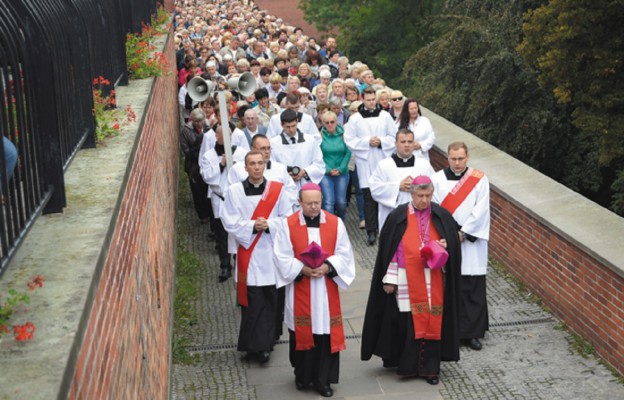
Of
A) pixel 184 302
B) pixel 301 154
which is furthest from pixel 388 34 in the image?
pixel 184 302

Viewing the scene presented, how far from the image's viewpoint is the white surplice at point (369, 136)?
13.3 m

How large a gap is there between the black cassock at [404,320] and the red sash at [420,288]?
5 centimetres

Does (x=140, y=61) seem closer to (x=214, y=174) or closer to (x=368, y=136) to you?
(x=214, y=174)

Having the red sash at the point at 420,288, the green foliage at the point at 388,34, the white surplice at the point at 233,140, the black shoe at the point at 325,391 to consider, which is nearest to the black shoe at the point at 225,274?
the white surplice at the point at 233,140

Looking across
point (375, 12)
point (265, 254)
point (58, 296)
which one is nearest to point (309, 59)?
point (265, 254)

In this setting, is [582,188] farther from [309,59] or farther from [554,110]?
[309,59]

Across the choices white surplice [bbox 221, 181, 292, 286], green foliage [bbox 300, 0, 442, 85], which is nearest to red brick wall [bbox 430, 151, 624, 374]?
white surplice [bbox 221, 181, 292, 286]

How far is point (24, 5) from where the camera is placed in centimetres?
422

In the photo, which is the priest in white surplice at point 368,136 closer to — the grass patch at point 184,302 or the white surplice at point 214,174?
the white surplice at point 214,174

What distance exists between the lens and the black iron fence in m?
3.74

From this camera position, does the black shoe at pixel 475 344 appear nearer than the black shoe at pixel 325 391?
No

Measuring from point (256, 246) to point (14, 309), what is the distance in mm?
6120

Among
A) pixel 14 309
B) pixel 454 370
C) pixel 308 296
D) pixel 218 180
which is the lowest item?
pixel 454 370

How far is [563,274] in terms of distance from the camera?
32.2 ft
